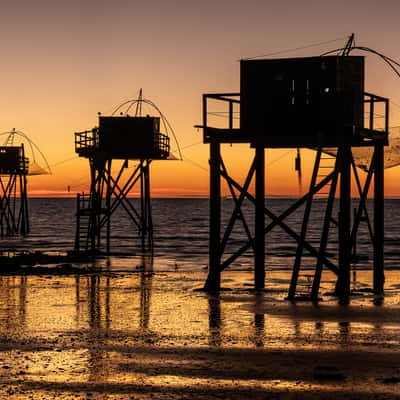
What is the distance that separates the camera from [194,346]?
14961 mm

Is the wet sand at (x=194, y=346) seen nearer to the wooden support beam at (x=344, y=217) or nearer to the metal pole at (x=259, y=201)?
the wooden support beam at (x=344, y=217)

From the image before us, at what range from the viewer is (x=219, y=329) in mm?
16891

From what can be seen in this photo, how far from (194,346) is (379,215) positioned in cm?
1167

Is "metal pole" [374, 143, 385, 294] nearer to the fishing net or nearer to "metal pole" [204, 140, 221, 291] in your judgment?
the fishing net

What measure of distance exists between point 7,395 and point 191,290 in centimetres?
1366

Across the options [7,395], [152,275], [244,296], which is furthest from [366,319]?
[152,275]

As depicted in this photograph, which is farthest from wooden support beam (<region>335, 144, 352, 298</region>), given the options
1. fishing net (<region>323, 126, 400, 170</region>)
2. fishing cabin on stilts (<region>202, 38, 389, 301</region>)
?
fishing net (<region>323, 126, 400, 170</region>)

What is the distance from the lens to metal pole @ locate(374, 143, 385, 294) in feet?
81.4

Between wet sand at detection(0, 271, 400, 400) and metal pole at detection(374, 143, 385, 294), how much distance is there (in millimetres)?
1372

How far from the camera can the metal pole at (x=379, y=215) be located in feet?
81.4

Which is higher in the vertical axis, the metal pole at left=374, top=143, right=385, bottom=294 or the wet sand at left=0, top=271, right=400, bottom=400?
the metal pole at left=374, top=143, right=385, bottom=294

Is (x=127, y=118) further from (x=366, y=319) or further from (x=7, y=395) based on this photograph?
(x=7, y=395)

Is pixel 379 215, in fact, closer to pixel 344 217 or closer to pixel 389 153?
pixel 344 217

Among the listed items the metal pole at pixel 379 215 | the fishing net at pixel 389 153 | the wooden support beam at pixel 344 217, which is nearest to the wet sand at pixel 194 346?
the wooden support beam at pixel 344 217
